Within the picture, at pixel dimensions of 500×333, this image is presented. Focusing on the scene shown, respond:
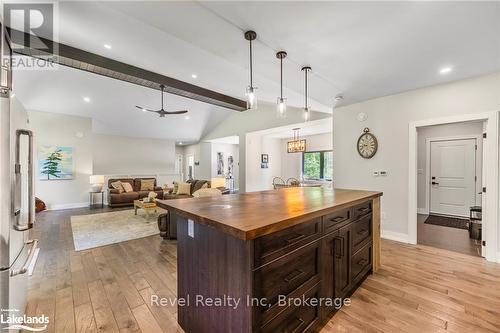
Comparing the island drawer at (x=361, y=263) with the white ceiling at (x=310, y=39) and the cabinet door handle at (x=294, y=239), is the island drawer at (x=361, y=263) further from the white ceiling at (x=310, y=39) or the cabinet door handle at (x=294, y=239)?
the white ceiling at (x=310, y=39)

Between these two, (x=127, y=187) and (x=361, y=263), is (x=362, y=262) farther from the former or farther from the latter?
(x=127, y=187)

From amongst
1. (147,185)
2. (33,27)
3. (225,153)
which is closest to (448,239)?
(33,27)

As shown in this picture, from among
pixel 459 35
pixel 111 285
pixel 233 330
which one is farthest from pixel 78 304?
pixel 459 35

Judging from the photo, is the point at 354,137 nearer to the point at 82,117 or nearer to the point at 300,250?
the point at 300,250

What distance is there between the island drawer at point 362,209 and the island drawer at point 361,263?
36cm

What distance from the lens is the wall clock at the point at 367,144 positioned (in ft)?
13.1

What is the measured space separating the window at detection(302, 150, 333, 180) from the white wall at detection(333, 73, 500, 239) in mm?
4038

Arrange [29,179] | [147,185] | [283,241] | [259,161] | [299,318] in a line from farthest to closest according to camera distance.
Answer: [259,161] < [147,185] < [29,179] < [299,318] < [283,241]

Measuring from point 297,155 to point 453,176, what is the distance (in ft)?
16.5

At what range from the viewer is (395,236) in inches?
149

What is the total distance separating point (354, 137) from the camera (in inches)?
169

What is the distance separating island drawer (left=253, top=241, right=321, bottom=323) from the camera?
3.87 feet

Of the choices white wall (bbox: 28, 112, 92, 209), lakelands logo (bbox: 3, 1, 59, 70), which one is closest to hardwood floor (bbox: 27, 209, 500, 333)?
lakelands logo (bbox: 3, 1, 59, 70)

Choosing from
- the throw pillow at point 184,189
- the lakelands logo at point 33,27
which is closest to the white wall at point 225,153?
the throw pillow at point 184,189
